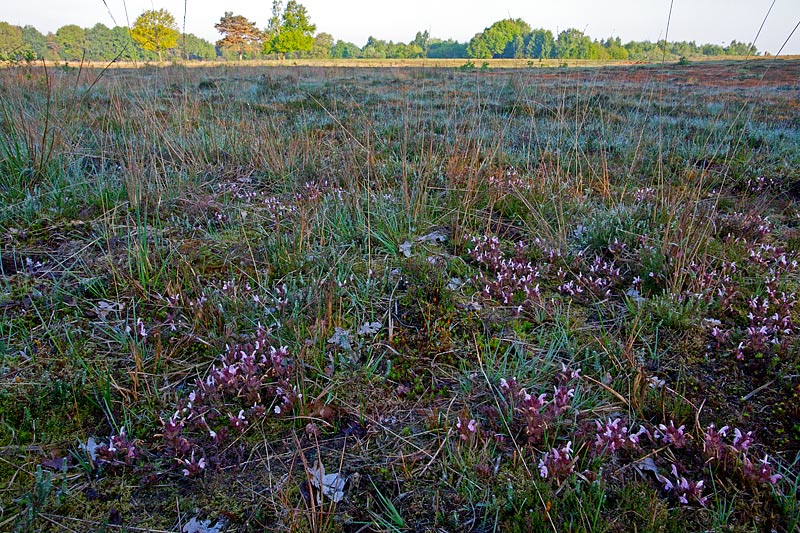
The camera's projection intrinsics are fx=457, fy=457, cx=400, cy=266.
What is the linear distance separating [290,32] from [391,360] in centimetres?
6371

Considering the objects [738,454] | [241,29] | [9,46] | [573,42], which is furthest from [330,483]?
[241,29]

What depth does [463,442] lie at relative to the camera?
6.36ft

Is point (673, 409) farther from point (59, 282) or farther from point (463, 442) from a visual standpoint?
point (59, 282)

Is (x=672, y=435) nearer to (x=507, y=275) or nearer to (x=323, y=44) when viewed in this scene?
(x=507, y=275)

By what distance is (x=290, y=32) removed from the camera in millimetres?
57156

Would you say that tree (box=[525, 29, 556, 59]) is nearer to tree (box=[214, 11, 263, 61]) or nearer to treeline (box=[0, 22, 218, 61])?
treeline (box=[0, 22, 218, 61])

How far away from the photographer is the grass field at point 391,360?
1.73m

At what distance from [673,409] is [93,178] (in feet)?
16.9

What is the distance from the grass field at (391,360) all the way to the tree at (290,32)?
195 feet

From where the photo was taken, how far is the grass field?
1.73 meters

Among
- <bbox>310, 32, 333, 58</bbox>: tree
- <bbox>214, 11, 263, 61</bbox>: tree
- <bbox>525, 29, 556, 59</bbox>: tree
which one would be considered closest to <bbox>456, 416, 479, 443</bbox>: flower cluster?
<bbox>525, 29, 556, 59</bbox>: tree

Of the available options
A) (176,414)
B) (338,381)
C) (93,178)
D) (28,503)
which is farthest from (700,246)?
(93,178)

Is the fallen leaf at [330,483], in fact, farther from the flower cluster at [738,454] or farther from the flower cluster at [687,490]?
the flower cluster at [738,454]

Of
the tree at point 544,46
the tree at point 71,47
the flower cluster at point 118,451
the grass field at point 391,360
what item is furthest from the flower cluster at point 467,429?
the tree at point 544,46
